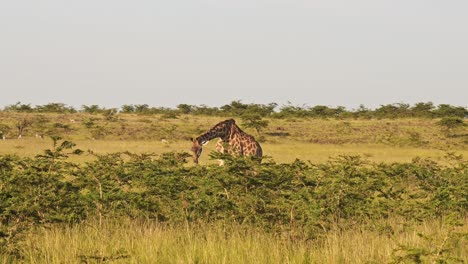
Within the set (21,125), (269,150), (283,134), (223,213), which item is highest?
(223,213)

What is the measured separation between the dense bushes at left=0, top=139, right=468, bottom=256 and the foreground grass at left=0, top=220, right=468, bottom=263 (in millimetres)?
476

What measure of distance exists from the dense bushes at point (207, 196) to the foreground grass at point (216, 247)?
0.48 meters

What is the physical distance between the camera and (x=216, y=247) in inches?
→ 301

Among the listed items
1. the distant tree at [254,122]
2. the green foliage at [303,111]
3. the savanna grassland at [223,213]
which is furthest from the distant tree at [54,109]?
the savanna grassland at [223,213]

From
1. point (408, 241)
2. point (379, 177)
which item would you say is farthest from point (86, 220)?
point (379, 177)

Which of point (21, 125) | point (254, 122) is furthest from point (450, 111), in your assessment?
point (21, 125)

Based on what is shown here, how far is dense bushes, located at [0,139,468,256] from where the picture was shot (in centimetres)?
925

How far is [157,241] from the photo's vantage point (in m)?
7.83

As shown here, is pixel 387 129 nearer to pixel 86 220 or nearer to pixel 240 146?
pixel 240 146

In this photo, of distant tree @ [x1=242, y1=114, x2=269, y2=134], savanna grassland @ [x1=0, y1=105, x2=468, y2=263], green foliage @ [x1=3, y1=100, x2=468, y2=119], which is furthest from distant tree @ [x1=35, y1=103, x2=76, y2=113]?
savanna grassland @ [x1=0, y1=105, x2=468, y2=263]

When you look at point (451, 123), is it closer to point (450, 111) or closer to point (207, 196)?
point (450, 111)

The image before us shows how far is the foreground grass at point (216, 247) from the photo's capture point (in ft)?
23.1

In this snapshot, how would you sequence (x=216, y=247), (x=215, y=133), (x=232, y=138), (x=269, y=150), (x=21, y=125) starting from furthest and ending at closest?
(x=21, y=125) < (x=269, y=150) < (x=232, y=138) < (x=215, y=133) < (x=216, y=247)

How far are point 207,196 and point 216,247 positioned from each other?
228 centimetres
